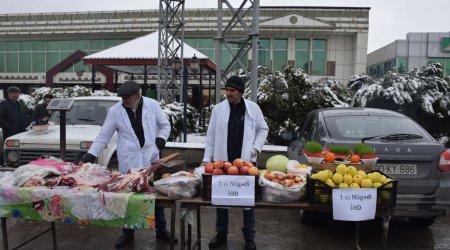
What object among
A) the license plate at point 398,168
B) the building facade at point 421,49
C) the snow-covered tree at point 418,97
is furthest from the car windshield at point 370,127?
the building facade at point 421,49

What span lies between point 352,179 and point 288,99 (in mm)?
7858

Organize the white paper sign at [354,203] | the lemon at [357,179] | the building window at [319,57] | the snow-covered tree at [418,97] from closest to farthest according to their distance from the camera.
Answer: the white paper sign at [354,203] → the lemon at [357,179] → the snow-covered tree at [418,97] → the building window at [319,57]

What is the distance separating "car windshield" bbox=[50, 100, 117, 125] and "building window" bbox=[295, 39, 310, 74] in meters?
29.7

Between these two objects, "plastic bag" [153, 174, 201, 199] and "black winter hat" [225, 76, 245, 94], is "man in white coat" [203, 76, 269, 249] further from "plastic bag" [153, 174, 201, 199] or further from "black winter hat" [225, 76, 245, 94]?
"plastic bag" [153, 174, 201, 199]

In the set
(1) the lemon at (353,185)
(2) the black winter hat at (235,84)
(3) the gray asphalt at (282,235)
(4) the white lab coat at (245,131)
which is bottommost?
(3) the gray asphalt at (282,235)

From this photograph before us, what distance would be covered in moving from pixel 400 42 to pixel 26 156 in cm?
3566

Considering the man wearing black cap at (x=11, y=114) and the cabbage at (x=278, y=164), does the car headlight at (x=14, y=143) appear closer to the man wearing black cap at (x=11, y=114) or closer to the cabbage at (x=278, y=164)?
the man wearing black cap at (x=11, y=114)

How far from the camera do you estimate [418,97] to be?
1071cm

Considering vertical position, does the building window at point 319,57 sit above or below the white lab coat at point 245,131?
above

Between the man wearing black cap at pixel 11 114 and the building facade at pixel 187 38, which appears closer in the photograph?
the man wearing black cap at pixel 11 114

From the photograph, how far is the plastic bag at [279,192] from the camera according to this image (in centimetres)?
369

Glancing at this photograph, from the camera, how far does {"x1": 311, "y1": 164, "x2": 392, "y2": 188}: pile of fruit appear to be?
12.1ft

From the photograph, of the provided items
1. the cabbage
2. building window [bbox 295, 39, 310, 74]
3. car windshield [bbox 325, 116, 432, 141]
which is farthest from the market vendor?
building window [bbox 295, 39, 310, 74]

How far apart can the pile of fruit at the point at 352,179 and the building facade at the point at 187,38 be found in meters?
28.2
